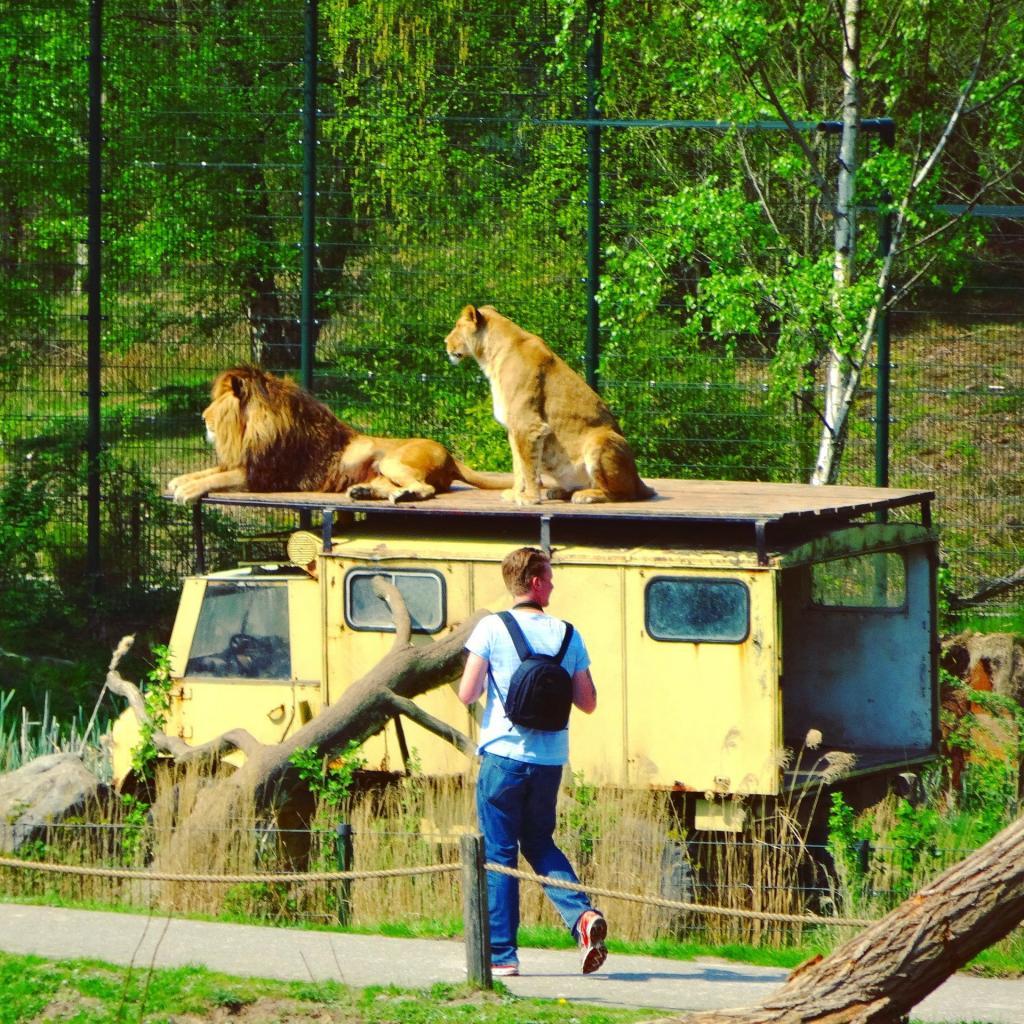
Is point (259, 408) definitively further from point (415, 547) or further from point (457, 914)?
point (457, 914)

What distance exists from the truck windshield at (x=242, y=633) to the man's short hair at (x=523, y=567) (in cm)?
335

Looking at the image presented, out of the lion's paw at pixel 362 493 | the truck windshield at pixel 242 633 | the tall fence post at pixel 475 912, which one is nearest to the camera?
the tall fence post at pixel 475 912

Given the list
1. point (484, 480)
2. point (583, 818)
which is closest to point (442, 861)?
point (583, 818)

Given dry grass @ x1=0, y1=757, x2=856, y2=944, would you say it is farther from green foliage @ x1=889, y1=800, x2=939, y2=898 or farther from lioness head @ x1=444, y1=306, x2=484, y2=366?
lioness head @ x1=444, y1=306, x2=484, y2=366

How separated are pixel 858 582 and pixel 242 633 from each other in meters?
4.46

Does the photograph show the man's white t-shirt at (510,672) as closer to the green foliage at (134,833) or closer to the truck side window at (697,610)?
the truck side window at (697,610)

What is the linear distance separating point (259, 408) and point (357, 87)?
5.84 m

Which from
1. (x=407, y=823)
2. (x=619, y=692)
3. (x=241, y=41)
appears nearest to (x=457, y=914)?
(x=407, y=823)

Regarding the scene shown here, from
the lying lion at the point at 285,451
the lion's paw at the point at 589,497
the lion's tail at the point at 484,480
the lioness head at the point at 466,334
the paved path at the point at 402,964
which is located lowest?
the paved path at the point at 402,964

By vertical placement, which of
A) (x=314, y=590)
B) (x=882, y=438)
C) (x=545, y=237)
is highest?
(x=545, y=237)

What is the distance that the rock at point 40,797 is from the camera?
10.6 meters

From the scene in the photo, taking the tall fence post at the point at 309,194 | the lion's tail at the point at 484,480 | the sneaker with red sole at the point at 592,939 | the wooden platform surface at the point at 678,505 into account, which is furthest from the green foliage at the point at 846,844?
the tall fence post at the point at 309,194

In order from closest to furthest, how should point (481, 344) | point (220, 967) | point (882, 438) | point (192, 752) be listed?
point (220, 967) < point (192, 752) < point (481, 344) < point (882, 438)

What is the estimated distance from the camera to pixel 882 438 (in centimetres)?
1558
